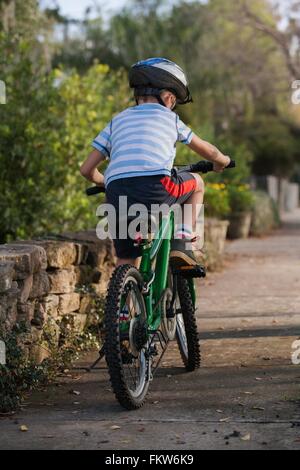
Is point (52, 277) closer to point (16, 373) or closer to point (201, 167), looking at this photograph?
point (16, 373)

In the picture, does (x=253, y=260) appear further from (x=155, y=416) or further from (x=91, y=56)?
(x=91, y=56)

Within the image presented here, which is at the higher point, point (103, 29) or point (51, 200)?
point (103, 29)

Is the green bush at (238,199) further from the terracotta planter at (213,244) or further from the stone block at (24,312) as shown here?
the stone block at (24,312)

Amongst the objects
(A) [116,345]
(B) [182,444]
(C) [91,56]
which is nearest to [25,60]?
(A) [116,345]

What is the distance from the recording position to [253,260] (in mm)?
14359

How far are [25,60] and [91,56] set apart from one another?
3012cm

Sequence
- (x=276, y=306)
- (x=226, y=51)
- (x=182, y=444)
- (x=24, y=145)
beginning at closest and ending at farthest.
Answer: (x=182, y=444), (x=276, y=306), (x=24, y=145), (x=226, y=51)

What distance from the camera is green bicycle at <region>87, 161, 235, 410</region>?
16.0 feet

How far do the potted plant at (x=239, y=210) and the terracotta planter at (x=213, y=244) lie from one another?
5249 millimetres

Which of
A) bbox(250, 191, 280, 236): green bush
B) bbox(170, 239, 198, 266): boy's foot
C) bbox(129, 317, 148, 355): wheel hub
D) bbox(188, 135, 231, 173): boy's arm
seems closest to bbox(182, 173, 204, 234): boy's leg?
bbox(170, 239, 198, 266): boy's foot

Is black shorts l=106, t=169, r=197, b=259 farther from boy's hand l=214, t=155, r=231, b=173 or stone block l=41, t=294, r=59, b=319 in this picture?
stone block l=41, t=294, r=59, b=319

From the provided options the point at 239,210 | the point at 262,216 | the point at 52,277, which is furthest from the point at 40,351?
the point at 262,216

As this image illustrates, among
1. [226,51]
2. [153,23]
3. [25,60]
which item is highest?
[153,23]

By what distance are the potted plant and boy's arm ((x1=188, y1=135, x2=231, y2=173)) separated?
1293cm
